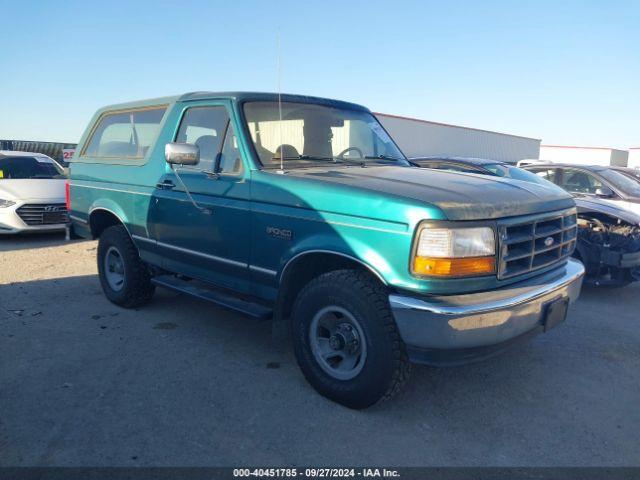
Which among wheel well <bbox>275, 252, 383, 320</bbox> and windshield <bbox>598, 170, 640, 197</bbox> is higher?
windshield <bbox>598, 170, 640, 197</bbox>

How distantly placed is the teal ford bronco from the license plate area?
0.06ft

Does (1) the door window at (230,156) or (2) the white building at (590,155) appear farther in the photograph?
(2) the white building at (590,155)

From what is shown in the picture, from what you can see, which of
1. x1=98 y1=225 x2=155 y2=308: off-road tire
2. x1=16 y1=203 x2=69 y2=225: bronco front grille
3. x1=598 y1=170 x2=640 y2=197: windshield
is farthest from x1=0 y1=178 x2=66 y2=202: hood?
x1=598 y1=170 x2=640 y2=197: windshield

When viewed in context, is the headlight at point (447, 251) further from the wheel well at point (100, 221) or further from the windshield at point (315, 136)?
the wheel well at point (100, 221)

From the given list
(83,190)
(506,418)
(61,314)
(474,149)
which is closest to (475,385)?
(506,418)

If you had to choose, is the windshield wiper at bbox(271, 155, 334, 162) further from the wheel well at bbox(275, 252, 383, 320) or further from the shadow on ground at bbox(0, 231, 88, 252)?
the shadow on ground at bbox(0, 231, 88, 252)

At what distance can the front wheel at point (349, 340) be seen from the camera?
115 inches

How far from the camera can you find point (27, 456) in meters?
2.66

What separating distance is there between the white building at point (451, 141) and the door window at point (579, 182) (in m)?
15.2

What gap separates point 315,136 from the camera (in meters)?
4.13

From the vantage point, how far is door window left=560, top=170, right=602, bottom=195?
723 centimetres

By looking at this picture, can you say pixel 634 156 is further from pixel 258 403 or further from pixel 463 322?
pixel 258 403

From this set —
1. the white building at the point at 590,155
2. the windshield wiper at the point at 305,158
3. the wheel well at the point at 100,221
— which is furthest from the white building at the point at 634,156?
the wheel well at the point at 100,221

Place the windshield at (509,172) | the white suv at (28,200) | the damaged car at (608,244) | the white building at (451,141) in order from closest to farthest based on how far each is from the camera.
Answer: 1. the damaged car at (608,244)
2. the windshield at (509,172)
3. the white suv at (28,200)
4. the white building at (451,141)
